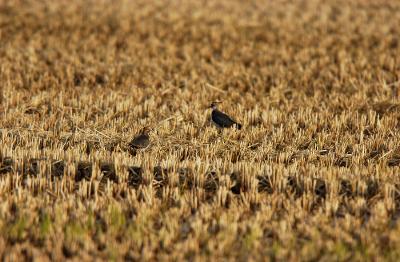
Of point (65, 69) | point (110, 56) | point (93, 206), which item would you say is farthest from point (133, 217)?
point (110, 56)

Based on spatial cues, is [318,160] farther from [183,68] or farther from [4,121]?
[183,68]

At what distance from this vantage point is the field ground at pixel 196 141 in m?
4.50

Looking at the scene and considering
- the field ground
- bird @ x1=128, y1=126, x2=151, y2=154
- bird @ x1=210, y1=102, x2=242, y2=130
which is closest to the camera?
the field ground

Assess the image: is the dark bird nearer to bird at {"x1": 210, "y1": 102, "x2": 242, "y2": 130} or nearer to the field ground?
the field ground

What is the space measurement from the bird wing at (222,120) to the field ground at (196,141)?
18cm

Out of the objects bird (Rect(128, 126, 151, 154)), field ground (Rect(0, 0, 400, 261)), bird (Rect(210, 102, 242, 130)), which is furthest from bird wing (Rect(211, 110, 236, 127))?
bird (Rect(128, 126, 151, 154))

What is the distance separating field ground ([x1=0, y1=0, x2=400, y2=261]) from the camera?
4.50 metres

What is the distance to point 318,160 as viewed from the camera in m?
6.29

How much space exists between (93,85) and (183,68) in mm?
1681

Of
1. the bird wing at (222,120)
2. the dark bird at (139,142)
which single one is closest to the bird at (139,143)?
the dark bird at (139,142)

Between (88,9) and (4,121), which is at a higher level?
(88,9)

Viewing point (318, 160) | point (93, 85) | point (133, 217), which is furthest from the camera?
point (93, 85)

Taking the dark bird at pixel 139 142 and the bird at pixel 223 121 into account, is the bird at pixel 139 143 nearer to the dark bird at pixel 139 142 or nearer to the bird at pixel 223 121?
the dark bird at pixel 139 142

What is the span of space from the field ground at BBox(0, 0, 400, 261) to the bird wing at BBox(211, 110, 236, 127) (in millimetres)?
182
